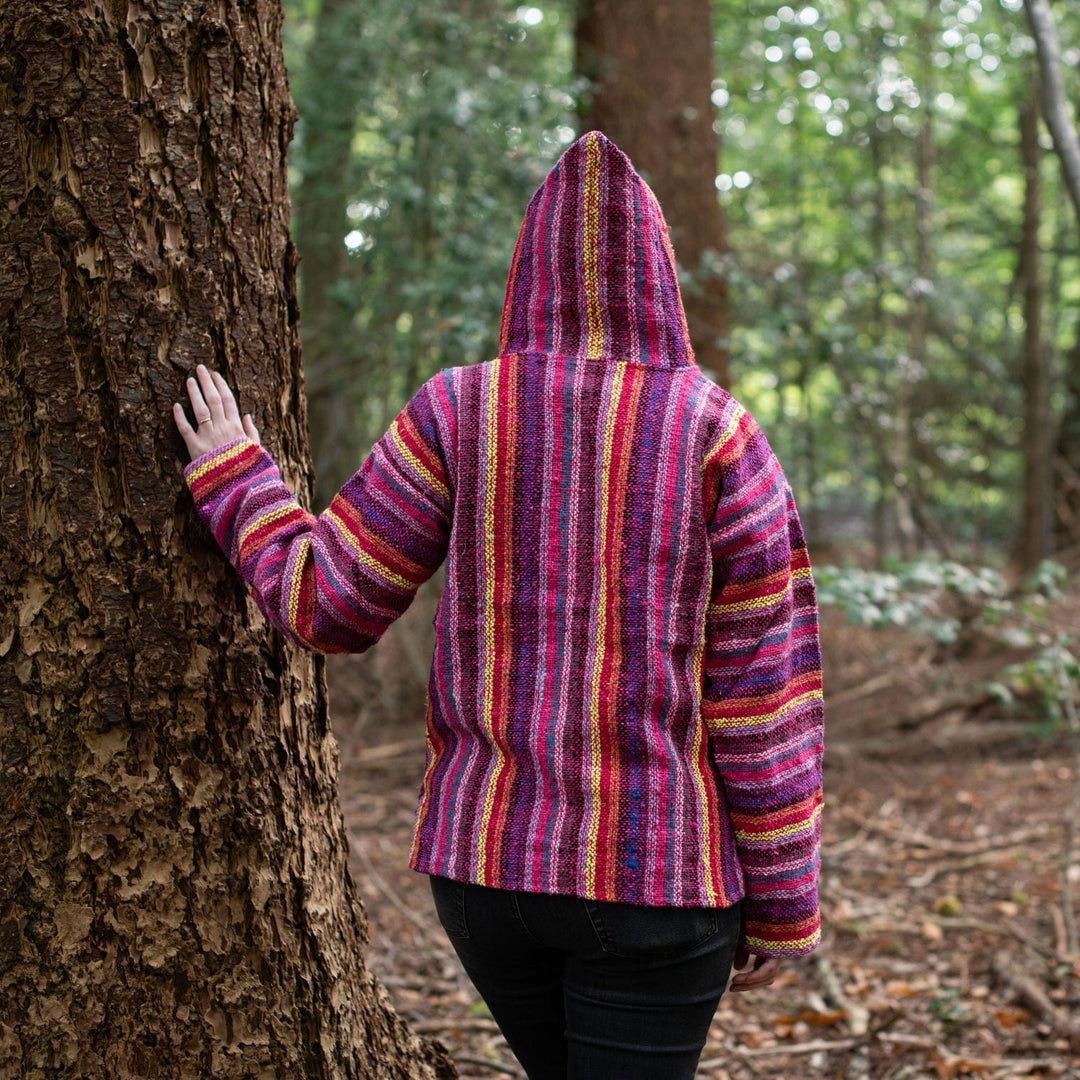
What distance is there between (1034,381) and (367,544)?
7914mm

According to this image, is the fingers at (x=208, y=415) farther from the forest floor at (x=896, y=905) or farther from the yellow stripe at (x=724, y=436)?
the forest floor at (x=896, y=905)

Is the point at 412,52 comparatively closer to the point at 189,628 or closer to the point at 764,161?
the point at 189,628

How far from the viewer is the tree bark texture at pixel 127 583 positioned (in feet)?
5.51

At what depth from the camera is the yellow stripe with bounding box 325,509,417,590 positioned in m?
1.55

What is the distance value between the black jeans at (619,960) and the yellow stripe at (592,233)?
0.79 meters

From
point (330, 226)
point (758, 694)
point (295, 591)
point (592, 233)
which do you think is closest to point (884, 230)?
point (330, 226)

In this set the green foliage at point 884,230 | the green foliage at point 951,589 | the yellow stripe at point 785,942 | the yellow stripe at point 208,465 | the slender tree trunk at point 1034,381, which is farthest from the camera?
the slender tree trunk at point 1034,381

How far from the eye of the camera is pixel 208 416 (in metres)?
1.73

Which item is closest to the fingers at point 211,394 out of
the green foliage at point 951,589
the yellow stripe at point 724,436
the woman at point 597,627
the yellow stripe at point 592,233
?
the woman at point 597,627

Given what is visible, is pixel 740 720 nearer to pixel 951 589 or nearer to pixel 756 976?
pixel 756 976

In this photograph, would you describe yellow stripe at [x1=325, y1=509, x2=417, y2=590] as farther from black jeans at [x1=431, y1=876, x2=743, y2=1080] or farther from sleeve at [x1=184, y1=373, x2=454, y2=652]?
black jeans at [x1=431, y1=876, x2=743, y2=1080]

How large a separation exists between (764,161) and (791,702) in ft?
32.0

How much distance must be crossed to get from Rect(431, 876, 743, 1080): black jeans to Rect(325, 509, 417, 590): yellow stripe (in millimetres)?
437

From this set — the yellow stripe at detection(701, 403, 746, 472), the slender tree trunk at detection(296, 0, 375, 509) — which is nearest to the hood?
the yellow stripe at detection(701, 403, 746, 472)
